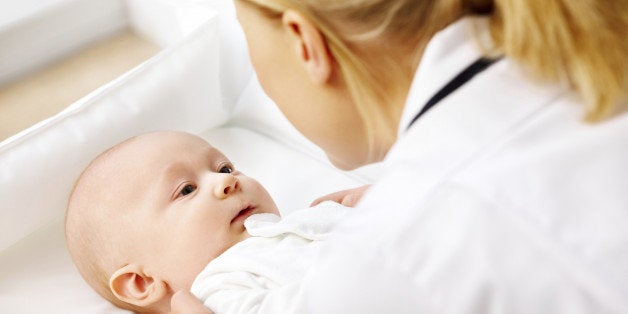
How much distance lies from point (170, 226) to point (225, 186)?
97mm

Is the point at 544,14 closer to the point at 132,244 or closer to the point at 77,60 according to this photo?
the point at 132,244

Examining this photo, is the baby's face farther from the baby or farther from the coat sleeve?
the coat sleeve

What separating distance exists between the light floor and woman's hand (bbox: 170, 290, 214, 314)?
0.65 meters

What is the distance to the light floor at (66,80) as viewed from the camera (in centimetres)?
161

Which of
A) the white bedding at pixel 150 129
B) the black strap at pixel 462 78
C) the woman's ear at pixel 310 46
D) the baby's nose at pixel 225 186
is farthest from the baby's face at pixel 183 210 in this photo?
the black strap at pixel 462 78

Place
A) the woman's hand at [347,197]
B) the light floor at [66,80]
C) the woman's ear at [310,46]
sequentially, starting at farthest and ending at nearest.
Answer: the light floor at [66,80] → the woman's hand at [347,197] → the woman's ear at [310,46]

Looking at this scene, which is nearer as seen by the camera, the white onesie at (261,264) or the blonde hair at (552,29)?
the blonde hair at (552,29)

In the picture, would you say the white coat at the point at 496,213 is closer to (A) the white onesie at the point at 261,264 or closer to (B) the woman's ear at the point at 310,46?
(B) the woman's ear at the point at 310,46

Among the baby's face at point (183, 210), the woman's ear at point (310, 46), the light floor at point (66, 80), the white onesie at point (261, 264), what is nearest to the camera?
the woman's ear at point (310, 46)

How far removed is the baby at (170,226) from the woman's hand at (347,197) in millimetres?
62

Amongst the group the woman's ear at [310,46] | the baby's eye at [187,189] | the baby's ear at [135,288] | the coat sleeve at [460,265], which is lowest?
the baby's ear at [135,288]

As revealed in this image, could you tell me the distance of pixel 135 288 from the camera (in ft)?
3.92

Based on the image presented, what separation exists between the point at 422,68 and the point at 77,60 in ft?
3.82

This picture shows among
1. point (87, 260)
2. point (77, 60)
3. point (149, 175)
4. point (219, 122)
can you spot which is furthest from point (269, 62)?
point (77, 60)
